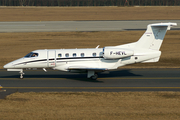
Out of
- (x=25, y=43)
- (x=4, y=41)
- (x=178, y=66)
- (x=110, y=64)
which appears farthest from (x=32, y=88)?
(x=4, y=41)

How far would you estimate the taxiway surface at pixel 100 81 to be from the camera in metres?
21.3

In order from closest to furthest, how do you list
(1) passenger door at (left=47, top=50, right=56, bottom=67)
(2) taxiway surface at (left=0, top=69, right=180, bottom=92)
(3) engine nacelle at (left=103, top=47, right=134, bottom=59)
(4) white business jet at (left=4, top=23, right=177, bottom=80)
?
(2) taxiway surface at (left=0, top=69, right=180, bottom=92) < (3) engine nacelle at (left=103, top=47, right=134, bottom=59) < (4) white business jet at (left=4, top=23, right=177, bottom=80) < (1) passenger door at (left=47, top=50, right=56, bottom=67)

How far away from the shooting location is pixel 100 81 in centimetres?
2373

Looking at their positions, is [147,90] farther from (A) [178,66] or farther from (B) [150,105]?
(A) [178,66]

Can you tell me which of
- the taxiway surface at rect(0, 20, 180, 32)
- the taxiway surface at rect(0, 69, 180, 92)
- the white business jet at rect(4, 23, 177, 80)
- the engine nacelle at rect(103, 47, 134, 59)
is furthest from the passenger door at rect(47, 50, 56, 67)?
the taxiway surface at rect(0, 20, 180, 32)

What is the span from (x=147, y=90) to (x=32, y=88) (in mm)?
9630

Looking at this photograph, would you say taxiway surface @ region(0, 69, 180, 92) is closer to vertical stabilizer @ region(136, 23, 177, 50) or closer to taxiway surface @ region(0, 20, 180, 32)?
vertical stabilizer @ region(136, 23, 177, 50)

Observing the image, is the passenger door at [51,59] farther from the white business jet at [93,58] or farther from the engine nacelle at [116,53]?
the engine nacelle at [116,53]

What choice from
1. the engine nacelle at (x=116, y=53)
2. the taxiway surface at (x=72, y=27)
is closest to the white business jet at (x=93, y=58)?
the engine nacelle at (x=116, y=53)

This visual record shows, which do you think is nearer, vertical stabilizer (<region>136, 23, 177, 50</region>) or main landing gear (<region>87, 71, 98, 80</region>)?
main landing gear (<region>87, 71, 98, 80</region>)

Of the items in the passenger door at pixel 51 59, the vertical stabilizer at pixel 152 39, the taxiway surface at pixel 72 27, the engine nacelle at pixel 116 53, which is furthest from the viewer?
the taxiway surface at pixel 72 27

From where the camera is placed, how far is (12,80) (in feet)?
79.6

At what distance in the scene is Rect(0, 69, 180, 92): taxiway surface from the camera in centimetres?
2131
